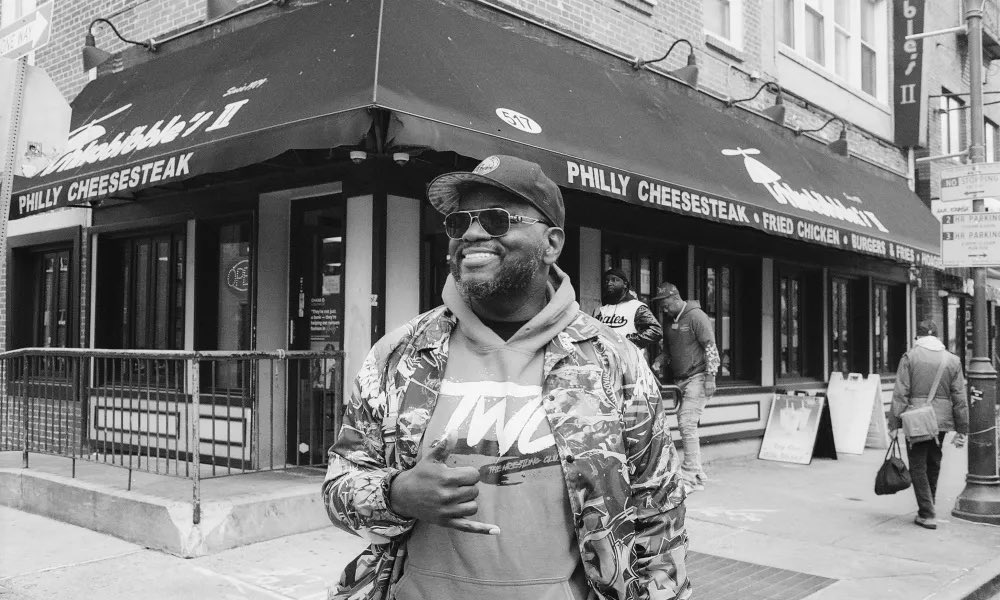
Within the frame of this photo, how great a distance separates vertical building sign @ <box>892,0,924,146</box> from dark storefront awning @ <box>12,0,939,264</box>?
20.5 ft

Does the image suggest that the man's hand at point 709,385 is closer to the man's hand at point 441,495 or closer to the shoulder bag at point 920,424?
the shoulder bag at point 920,424

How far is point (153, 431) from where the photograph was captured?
636cm

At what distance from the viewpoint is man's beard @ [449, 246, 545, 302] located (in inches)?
82.7

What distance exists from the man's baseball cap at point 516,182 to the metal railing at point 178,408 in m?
3.96

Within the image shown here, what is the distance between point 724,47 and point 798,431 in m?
5.01

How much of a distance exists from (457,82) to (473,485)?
494 cm

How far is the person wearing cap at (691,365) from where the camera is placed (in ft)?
28.4

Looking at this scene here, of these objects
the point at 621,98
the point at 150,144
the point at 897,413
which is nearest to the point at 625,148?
the point at 621,98

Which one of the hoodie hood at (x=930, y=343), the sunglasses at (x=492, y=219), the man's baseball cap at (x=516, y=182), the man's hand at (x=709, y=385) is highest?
the man's baseball cap at (x=516, y=182)

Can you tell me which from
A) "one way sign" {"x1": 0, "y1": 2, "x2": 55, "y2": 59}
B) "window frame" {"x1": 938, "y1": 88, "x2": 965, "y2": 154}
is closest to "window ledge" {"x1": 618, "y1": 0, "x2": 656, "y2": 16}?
"one way sign" {"x1": 0, "y1": 2, "x2": 55, "y2": 59}

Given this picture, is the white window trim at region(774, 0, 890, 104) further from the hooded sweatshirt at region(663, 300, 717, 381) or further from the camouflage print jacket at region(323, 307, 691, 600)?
the camouflage print jacket at region(323, 307, 691, 600)

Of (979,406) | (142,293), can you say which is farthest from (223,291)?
(979,406)

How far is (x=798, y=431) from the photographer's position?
10836 millimetres

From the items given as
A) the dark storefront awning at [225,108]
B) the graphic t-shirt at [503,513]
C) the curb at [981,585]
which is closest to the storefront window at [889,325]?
the curb at [981,585]
